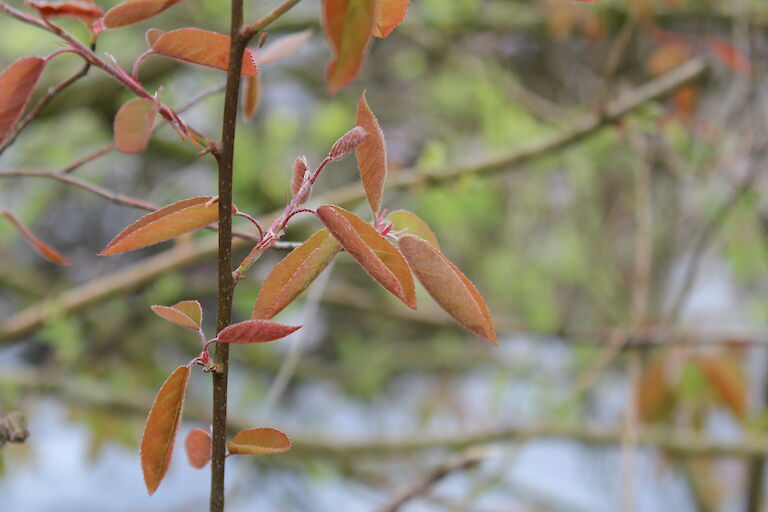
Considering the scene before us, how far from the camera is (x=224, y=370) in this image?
0.23 m

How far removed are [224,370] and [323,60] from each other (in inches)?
57.0

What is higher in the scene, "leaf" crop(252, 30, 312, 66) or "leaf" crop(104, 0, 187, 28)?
"leaf" crop(104, 0, 187, 28)

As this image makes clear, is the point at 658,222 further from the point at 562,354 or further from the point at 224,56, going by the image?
the point at 224,56

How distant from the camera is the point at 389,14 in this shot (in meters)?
0.24

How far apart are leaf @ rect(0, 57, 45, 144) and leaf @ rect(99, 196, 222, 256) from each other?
0.07 meters

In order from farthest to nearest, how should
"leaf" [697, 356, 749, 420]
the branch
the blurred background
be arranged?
"leaf" [697, 356, 749, 420], the blurred background, the branch

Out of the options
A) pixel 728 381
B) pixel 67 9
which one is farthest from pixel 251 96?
pixel 728 381

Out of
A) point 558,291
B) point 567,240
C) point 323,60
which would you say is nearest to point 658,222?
point 567,240

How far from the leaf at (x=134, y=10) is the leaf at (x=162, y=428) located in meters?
0.11

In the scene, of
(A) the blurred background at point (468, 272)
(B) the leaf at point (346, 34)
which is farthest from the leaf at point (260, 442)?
(A) the blurred background at point (468, 272)

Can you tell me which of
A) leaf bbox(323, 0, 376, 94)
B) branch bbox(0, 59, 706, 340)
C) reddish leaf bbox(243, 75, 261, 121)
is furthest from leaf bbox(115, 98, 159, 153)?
branch bbox(0, 59, 706, 340)

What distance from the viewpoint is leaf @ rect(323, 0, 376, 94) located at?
17 cm

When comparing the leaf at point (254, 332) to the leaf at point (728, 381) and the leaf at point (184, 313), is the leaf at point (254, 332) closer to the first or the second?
the leaf at point (184, 313)

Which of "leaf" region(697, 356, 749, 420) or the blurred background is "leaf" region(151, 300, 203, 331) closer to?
the blurred background
